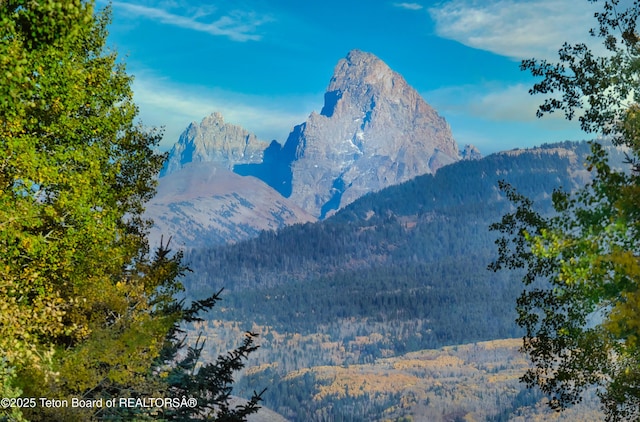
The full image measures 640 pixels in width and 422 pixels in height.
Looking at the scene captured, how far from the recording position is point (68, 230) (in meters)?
17.3

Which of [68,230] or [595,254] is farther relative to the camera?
[68,230]

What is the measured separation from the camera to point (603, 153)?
1233cm

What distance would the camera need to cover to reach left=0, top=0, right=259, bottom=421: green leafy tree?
11.2 meters

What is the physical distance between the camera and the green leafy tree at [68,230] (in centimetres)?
1123
